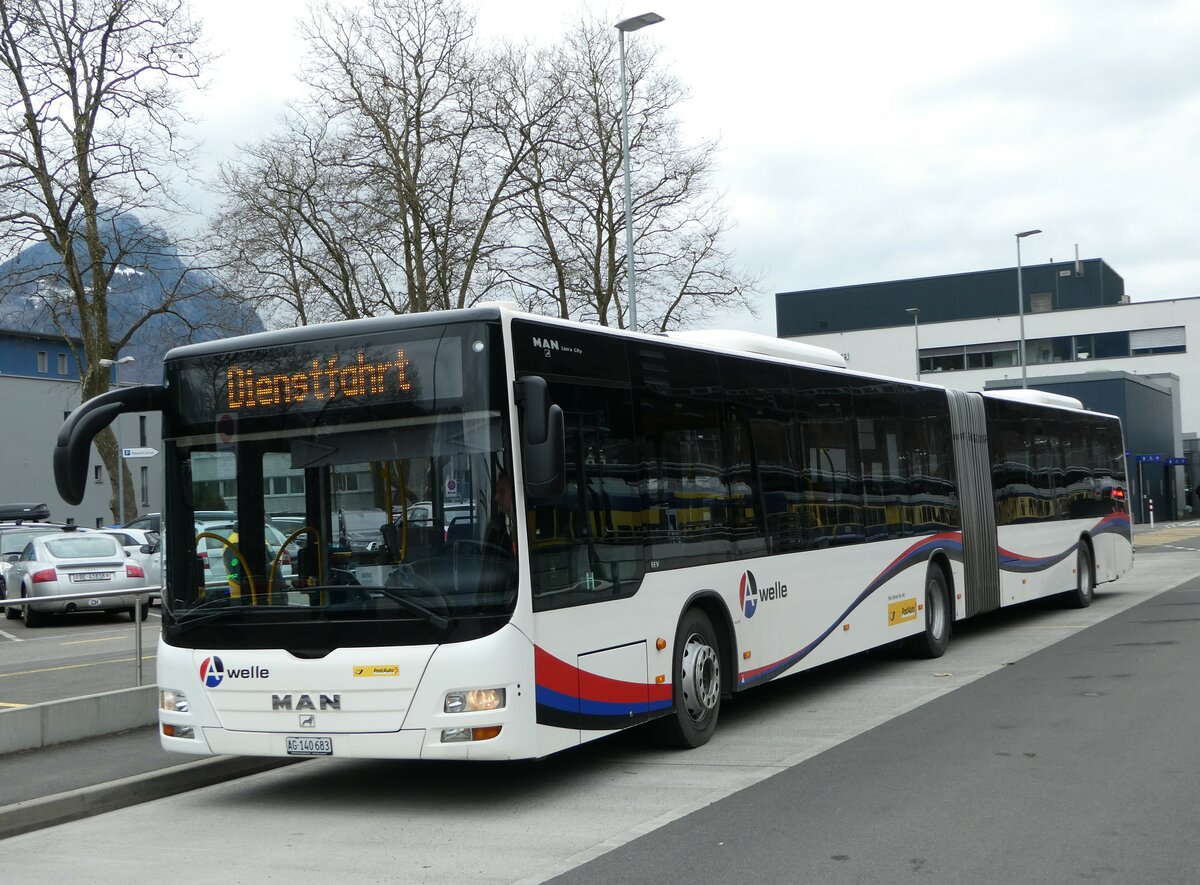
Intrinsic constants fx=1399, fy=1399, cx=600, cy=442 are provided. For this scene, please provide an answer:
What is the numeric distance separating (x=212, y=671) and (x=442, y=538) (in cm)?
171

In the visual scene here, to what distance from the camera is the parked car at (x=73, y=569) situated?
2252cm

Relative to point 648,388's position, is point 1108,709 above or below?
below

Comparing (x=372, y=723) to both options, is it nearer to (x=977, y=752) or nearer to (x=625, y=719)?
(x=625, y=719)

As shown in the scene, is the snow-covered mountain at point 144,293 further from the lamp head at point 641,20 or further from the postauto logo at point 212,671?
the postauto logo at point 212,671

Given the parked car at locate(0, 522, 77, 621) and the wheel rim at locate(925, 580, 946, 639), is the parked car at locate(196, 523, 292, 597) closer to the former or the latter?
the wheel rim at locate(925, 580, 946, 639)

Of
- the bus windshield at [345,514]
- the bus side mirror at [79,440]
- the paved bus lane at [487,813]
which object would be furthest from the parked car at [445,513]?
the bus side mirror at [79,440]

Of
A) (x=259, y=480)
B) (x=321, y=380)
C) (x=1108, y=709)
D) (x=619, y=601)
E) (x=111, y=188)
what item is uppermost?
(x=111, y=188)

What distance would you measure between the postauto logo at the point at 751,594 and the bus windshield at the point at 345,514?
3145 millimetres

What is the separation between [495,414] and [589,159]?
2921 cm

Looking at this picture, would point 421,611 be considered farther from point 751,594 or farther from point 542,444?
point 751,594

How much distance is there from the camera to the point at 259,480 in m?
8.40

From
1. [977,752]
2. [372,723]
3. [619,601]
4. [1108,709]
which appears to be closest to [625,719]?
[619,601]

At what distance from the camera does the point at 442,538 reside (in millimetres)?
7863

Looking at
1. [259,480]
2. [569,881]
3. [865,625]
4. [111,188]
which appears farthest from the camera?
[111,188]
